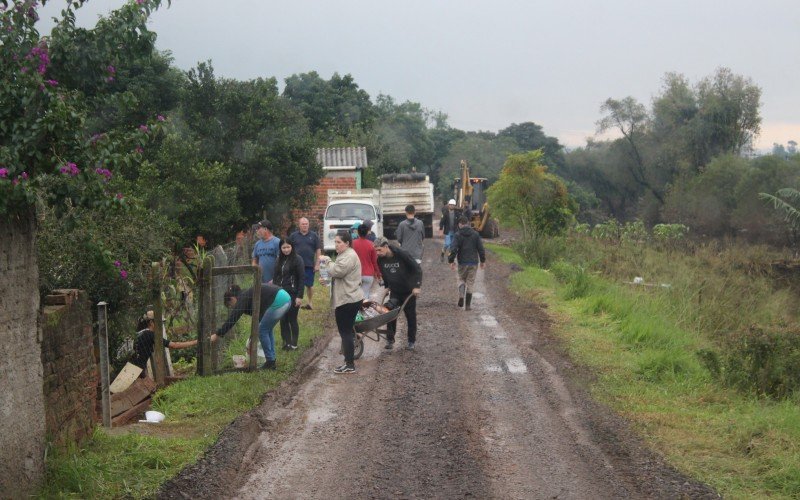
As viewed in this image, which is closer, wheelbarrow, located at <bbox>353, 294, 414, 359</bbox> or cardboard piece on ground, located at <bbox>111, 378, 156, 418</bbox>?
cardboard piece on ground, located at <bbox>111, 378, 156, 418</bbox>

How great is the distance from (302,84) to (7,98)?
53481 millimetres

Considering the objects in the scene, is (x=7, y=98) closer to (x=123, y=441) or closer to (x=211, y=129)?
(x=123, y=441)

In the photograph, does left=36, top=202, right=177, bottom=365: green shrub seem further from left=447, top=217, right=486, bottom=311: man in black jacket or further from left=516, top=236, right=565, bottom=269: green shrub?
left=516, top=236, right=565, bottom=269: green shrub

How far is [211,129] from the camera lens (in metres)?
23.4

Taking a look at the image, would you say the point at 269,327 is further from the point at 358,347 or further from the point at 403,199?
the point at 403,199

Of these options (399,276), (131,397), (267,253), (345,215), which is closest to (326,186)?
(345,215)

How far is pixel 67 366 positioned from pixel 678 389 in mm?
7223

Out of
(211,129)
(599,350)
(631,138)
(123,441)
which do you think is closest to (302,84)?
(631,138)

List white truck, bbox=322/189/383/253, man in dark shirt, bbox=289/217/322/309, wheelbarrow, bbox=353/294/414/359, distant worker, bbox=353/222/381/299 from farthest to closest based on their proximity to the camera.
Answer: white truck, bbox=322/189/383/253 → man in dark shirt, bbox=289/217/322/309 → distant worker, bbox=353/222/381/299 → wheelbarrow, bbox=353/294/414/359

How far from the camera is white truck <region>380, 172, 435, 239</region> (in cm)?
3794

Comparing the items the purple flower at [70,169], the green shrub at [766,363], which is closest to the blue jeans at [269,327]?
the purple flower at [70,169]

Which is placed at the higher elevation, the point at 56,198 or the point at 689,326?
the point at 56,198

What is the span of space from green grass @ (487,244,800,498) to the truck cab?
31.1 feet

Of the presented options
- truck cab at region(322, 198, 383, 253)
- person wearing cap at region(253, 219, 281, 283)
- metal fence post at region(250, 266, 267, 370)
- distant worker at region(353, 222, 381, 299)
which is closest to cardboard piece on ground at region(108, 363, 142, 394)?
metal fence post at region(250, 266, 267, 370)
